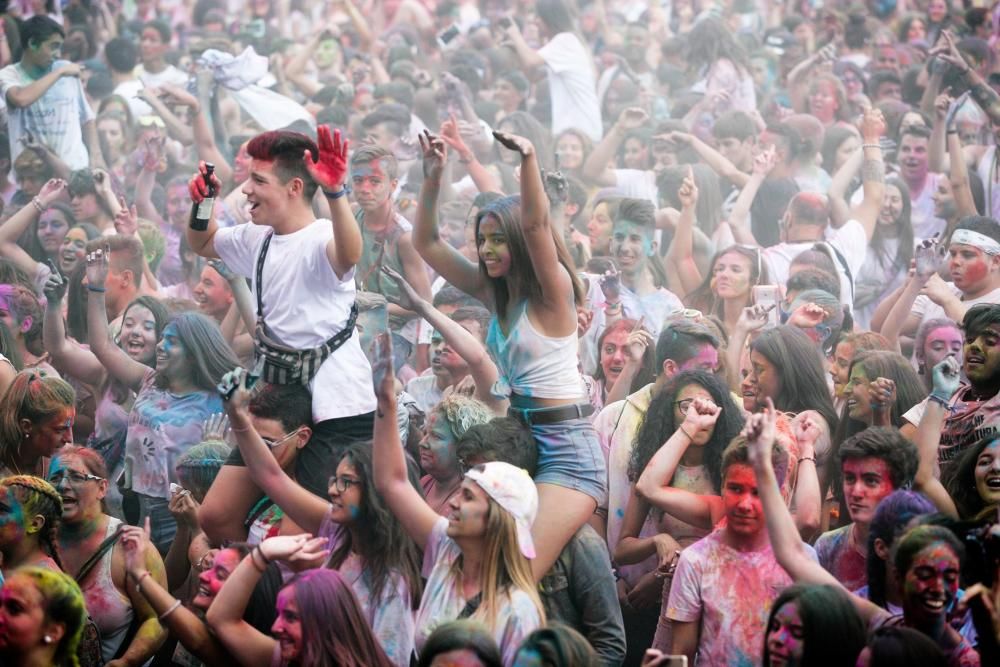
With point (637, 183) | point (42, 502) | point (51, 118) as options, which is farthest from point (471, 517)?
point (51, 118)

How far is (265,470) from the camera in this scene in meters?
5.36

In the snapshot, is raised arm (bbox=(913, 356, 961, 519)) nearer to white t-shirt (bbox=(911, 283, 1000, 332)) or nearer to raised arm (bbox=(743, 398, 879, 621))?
raised arm (bbox=(743, 398, 879, 621))

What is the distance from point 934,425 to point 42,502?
3.41 meters

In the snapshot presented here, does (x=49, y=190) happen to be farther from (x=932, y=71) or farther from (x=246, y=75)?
(x=932, y=71)

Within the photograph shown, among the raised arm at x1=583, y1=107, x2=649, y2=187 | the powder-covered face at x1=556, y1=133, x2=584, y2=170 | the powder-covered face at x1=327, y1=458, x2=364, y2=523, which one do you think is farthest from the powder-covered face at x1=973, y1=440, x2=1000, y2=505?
the powder-covered face at x1=556, y1=133, x2=584, y2=170

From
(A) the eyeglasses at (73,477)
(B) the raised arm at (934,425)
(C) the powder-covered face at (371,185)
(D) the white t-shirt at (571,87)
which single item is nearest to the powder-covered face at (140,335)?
(C) the powder-covered face at (371,185)

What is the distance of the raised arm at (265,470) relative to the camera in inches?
206

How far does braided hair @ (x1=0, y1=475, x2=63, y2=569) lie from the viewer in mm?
5598

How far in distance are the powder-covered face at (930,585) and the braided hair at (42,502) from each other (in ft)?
10.1

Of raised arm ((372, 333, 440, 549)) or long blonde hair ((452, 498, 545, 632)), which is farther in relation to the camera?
raised arm ((372, 333, 440, 549))

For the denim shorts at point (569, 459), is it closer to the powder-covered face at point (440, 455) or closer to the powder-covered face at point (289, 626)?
the powder-covered face at point (440, 455)

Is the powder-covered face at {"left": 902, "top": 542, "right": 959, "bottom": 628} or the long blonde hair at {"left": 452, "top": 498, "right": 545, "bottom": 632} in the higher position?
the powder-covered face at {"left": 902, "top": 542, "right": 959, "bottom": 628}

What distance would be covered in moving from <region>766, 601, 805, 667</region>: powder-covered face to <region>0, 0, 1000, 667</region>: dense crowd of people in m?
0.01

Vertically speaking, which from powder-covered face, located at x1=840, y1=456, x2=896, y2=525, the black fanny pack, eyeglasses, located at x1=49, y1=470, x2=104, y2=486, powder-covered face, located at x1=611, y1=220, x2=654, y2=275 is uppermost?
the black fanny pack
